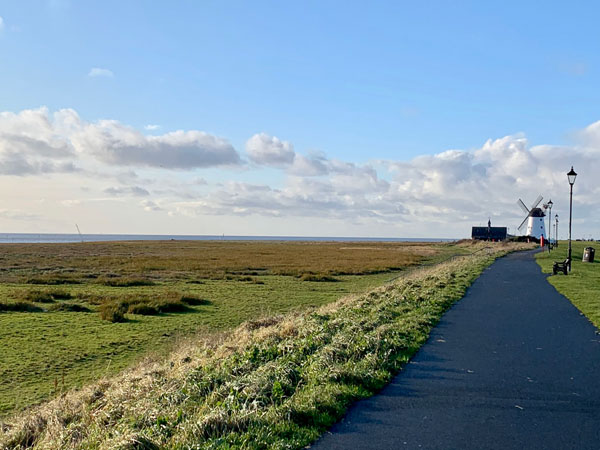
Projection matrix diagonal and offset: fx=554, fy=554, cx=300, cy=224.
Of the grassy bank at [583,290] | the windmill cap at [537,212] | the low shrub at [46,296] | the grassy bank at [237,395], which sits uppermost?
the windmill cap at [537,212]

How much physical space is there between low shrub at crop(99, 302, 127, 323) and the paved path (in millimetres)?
10519

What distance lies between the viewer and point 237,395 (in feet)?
22.1

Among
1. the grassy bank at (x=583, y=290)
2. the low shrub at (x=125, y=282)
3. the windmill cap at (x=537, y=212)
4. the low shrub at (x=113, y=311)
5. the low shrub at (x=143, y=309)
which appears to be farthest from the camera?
the windmill cap at (x=537, y=212)

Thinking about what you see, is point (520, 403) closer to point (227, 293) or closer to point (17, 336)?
point (17, 336)

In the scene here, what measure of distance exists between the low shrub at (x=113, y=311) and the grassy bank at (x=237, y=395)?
667cm

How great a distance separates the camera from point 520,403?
6770mm

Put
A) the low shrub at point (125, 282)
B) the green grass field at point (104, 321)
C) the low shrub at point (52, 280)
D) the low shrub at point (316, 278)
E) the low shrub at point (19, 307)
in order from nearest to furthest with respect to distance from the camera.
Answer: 1. the green grass field at point (104, 321)
2. the low shrub at point (19, 307)
3. the low shrub at point (125, 282)
4. the low shrub at point (52, 280)
5. the low shrub at point (316, 278)

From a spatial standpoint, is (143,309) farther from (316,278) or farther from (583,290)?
(583,290)

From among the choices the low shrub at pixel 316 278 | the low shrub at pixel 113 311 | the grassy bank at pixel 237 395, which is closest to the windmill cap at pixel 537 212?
the low shrub at pixel 316 278

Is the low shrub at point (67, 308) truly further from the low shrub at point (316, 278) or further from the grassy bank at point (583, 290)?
the grassy bank at point (583, 290)

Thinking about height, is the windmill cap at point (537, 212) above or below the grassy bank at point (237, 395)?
above

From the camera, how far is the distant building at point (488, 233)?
114 metres

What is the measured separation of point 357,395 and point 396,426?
108 centimetres

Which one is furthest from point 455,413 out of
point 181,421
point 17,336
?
point 17,336
